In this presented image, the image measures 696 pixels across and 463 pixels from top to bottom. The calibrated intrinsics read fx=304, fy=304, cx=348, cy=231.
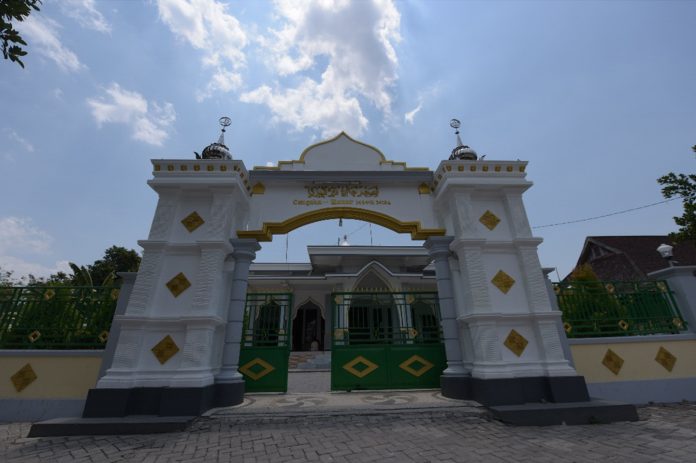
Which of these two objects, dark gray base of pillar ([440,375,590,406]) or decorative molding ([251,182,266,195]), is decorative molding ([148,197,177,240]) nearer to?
decorative molding ([251,182,266,195])

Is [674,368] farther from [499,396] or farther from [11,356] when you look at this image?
[11,356]

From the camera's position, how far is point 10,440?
4.02 meters

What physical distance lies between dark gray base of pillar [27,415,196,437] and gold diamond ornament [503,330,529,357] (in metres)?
5.19

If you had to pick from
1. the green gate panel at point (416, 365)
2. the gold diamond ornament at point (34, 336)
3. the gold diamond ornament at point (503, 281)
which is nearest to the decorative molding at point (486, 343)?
the gold diamond ornament at point (503, 281)

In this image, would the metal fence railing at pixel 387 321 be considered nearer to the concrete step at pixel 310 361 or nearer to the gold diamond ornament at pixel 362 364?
the gold diamond ornament at pixel 362 364

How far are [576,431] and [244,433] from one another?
436 cm

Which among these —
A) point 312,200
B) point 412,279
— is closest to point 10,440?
point 312,200

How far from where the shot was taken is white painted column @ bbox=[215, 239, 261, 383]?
17.7 ft

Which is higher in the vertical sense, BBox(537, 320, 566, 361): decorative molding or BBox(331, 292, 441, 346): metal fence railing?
BBox(331, 292, 441, 346): metal fence railing

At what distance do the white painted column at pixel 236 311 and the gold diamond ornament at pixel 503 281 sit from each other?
4596 mm

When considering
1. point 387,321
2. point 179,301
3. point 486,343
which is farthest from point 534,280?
point 179,301

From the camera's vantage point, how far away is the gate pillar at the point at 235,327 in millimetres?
5219

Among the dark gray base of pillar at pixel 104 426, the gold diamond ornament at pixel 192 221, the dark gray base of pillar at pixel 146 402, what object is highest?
the gold diamond ornament at pixel 192 221

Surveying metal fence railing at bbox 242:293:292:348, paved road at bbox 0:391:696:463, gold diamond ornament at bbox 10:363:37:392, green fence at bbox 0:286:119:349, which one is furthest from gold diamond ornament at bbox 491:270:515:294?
gold diamond ornament at bbox 10:363:37:392
